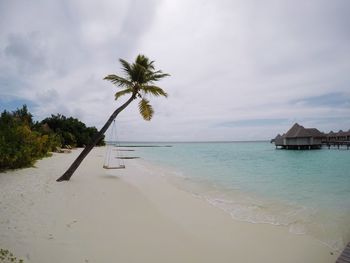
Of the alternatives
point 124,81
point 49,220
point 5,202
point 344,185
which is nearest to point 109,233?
point 49,220

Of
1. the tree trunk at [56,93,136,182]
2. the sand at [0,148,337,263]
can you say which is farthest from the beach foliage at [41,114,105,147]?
the sand at [0,148,337,263]

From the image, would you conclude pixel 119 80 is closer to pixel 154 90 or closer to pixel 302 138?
pixel 154 90

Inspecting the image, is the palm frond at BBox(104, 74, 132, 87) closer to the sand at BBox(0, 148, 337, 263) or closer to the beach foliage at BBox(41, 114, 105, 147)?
the sand at BBox(0, 148, 337, 263)

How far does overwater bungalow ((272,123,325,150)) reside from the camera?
4869cm

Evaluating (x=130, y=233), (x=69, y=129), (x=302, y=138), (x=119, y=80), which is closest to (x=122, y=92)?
(x=119, y=80)

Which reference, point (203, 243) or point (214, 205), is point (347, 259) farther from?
point (214, 205)

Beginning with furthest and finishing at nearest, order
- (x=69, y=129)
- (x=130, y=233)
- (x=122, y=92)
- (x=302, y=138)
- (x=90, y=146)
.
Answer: (x=302, y=138)
(x=69, y=129)
(x=122, y=92)
(x=90, y=146)
(x=130, y=233)

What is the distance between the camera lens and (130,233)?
521 centimetres

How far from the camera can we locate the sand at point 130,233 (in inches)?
166

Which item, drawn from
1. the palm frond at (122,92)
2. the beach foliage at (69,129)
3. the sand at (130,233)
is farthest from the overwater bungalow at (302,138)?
the sand at (130,233)

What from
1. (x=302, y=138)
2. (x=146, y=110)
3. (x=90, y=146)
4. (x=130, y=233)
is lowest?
(x=130, y=233)

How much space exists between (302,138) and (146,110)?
149ft

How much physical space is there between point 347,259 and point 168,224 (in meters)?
3.65

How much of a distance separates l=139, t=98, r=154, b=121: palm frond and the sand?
5.01m
